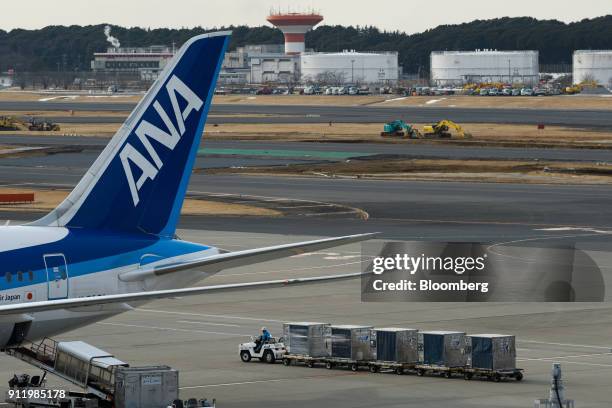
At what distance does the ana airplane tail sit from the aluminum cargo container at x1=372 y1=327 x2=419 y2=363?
33.2ft

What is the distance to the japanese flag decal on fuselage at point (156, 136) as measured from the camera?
36094 mm

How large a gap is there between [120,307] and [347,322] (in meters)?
20.9

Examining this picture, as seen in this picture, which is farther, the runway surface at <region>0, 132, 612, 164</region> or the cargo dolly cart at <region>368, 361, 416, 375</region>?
the runway surface at <region>0, 132, 612, 164</region>

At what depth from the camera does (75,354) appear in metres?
36.2

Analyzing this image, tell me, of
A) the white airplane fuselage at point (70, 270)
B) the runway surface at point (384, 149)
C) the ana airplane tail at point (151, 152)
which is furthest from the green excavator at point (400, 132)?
the white airplane fuselage at point (70, 270)

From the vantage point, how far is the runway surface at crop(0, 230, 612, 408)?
3894cm

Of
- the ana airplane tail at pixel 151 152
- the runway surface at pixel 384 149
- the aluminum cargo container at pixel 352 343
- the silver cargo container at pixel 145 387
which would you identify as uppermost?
the ana airplane tail at pixel 151 152

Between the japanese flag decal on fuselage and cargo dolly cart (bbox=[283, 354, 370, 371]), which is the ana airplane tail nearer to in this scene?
the japanese flag decal on fuselage

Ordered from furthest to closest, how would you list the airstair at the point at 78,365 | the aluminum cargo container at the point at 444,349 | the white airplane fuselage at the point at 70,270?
the aluminum cargo container at the point at 444,349 → the airstair at the point at 78,365 → the white airplane fuselage at the point at 70,270

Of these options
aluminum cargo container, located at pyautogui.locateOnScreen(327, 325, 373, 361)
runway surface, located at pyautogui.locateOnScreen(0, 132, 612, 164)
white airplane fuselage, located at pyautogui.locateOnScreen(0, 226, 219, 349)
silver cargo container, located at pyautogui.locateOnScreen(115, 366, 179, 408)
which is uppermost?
white airplane fuselage, located at pyautogui.locateOnScreen(0, 226, 219, 349)

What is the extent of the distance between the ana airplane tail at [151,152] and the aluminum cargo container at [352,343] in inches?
387

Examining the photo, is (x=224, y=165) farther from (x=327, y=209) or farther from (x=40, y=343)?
(x=40, y=343)

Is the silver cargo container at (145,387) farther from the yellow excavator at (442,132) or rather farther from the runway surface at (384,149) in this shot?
the yellow excavator at (442,132)

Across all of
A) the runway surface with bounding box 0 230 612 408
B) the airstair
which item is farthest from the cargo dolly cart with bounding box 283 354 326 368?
Answer: the airstair
